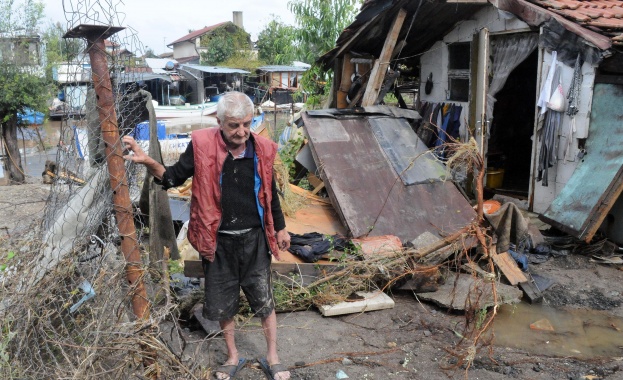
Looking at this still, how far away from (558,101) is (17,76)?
45.3 feet

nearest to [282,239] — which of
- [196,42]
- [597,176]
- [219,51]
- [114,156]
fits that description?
[114,156]

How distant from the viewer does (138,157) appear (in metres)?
3.02

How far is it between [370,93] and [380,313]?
470cm

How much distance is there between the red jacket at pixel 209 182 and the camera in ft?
11.2

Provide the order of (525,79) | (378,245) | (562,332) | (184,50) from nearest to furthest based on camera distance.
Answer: (562,332) → (378,245) → (525,79) → (184,50)

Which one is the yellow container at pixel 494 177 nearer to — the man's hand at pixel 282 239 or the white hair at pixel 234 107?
the man's hand at pixel 282 239

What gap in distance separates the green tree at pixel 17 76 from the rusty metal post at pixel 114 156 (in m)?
13.3

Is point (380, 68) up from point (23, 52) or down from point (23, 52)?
down

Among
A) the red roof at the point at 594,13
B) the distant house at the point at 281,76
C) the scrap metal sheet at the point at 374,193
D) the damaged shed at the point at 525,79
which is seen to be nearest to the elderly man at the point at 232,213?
the damaged shed at the point at 525,79

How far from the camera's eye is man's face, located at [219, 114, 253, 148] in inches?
131

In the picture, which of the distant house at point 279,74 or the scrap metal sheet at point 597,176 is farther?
the distant house at point 279,74

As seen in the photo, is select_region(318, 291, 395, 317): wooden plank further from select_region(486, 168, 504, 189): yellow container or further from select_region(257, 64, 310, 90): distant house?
select_region(257, 64, 310, 90): distant house

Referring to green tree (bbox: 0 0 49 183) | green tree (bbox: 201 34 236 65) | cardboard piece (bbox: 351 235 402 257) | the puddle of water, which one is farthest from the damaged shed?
green tree (bbox: 201 34 236 65)

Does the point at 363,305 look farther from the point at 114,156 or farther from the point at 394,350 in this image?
the point at 114,156
